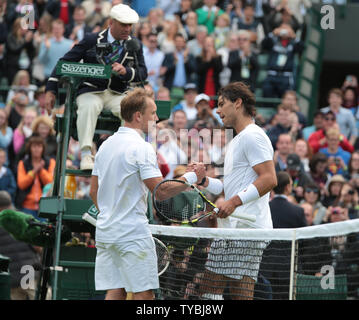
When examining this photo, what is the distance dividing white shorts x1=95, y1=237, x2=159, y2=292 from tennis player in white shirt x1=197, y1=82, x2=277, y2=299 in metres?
0.60

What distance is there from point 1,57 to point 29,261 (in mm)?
7616

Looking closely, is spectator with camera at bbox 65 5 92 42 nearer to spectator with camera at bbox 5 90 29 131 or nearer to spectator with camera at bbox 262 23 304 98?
spectator with camera at bbox 5 90 29 131

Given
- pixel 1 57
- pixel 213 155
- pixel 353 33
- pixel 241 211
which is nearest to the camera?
pixel 241 211

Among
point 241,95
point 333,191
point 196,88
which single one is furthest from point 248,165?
point 196,88

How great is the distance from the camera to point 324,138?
14.8 meters

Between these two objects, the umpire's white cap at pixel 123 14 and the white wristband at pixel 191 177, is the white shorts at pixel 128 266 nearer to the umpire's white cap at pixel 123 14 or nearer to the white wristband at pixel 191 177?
the white wristband at pixel 191 177

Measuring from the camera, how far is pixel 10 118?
1474cm

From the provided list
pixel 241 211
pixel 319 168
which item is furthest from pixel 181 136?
pixel 241 211

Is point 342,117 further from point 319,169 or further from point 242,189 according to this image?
point 242,189

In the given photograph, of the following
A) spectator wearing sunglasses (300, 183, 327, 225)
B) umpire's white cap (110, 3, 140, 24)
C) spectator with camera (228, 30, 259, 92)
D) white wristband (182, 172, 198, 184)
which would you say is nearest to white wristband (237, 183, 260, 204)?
white wristband (182, 172, 198, 184)

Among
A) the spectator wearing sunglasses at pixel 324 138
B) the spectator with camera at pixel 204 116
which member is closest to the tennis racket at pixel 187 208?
the spectator with camera at pixel 204 116

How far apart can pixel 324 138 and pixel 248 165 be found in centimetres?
824

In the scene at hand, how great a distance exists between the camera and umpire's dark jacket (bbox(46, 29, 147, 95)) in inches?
350
